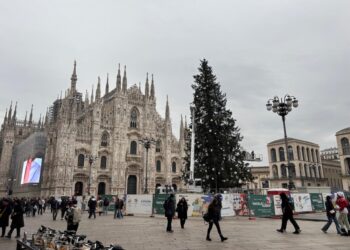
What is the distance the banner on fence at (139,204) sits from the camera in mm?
21856

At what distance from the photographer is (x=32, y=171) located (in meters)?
44.0

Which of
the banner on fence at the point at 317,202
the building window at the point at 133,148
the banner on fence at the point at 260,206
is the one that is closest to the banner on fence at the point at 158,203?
the banner on fence at the point at 260,206

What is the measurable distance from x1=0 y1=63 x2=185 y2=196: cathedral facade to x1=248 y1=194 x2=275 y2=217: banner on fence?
19573mm

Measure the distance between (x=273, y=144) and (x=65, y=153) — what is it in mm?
38576

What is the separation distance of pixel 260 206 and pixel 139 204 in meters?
9.00

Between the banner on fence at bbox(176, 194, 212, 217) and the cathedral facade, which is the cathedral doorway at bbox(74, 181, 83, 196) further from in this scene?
the banner on fence at bbox(176, 194, 212, 217)

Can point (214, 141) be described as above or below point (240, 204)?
above

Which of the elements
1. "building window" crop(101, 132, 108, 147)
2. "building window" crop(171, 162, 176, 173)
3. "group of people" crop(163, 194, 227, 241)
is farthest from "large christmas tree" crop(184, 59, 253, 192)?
"building window" crop(171, 162, 176, 173)

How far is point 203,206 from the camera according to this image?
63.6 feet

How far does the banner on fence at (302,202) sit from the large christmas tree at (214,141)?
17.9ft

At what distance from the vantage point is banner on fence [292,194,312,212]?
805 inches

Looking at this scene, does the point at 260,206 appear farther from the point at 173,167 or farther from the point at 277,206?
the point at 173,167

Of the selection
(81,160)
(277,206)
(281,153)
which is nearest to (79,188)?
(81,160)

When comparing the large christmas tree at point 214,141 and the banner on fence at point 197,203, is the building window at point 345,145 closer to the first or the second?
the large christmas tree at point 214,141
